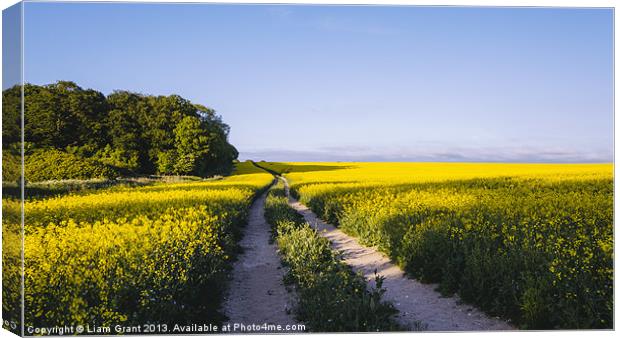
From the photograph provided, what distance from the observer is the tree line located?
6.32 m

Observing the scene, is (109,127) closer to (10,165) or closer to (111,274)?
(10,165)

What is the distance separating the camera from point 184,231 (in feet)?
24.3

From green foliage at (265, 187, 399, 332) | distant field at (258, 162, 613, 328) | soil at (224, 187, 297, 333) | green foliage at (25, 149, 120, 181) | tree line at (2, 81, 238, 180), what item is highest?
tree line at (2, 81, 238, 180)

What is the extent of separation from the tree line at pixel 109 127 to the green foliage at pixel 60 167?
38 millimetres

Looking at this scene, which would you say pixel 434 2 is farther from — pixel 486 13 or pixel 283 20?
pixel 283 20

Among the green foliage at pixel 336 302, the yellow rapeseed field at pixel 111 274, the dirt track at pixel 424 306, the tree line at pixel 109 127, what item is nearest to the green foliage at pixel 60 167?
the tree line at pixel 109 127

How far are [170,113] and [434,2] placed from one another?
544cm

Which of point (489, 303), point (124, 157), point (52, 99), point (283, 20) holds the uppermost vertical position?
point (283, 20)

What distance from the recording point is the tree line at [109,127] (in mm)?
6316

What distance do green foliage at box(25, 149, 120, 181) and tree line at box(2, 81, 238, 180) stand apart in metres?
0.04

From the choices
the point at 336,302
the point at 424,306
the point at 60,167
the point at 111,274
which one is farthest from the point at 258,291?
the point at 60,167

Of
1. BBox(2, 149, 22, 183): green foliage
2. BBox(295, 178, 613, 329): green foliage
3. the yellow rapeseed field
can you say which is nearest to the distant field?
BBox(295, 178, 613, 329): green foliage

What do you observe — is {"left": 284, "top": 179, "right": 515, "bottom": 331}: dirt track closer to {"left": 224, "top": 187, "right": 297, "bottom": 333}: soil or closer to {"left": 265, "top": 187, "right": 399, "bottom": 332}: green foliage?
{"left": 265, "top": 187, "right": 399, "bottom": 332}: green foliage

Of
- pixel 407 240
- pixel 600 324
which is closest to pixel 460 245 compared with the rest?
pixel 407 240
